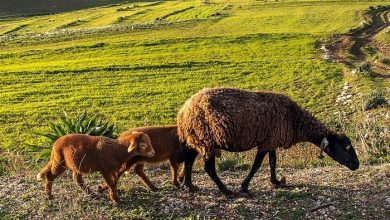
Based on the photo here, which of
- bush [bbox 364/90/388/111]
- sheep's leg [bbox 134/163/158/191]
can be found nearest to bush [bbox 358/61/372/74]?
bush [bbox 364/90/388/111]

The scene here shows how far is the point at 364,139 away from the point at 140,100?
533 inches

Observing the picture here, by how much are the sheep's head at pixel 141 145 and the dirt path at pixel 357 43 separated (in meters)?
22.5

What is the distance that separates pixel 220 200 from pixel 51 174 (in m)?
3.09

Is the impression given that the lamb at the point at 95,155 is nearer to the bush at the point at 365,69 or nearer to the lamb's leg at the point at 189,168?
the lamb's leg at the point at 189,168

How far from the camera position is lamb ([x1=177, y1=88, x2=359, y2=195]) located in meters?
9.20

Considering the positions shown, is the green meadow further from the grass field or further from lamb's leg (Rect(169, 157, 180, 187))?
lamb's leg (Rect(169, 157, 180, 187))

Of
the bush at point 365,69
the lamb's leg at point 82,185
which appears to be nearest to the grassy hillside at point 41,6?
the bush at point 365,69

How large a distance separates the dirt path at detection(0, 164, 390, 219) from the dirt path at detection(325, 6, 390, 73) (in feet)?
67.1

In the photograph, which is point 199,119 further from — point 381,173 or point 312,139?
point 381,173

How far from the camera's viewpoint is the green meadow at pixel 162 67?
76.0 ft

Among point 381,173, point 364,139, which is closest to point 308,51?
point 364,139

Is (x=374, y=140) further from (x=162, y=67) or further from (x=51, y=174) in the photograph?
(x=162, y=67)

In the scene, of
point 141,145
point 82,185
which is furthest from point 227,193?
point 82,185

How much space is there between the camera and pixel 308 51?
34500 millimetres
